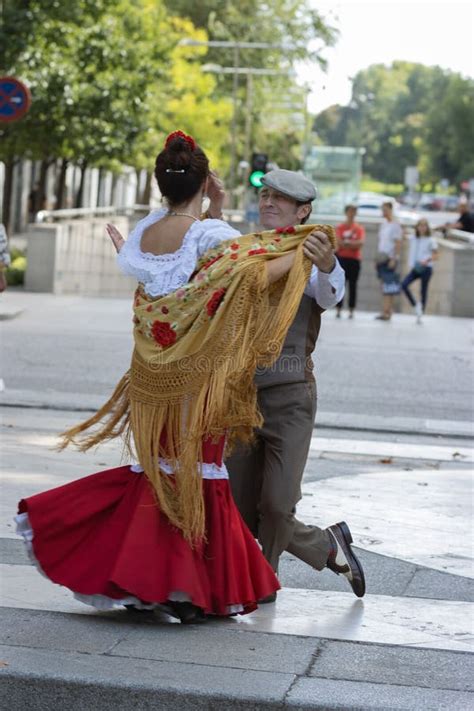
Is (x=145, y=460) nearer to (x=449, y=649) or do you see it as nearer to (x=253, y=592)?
(x=253, y=592)

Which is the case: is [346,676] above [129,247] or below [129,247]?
below

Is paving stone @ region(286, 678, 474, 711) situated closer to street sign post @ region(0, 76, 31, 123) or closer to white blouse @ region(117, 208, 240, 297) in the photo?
white blouse @ region(117, 208, 240, 297)

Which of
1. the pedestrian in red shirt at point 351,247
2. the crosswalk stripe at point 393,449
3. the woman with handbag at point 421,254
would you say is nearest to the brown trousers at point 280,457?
the crosswalk stripe at point 393,449

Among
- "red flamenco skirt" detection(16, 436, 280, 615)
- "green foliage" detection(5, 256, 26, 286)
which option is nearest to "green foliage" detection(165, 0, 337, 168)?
"green foliage" detection(5, 256, 26, 286)

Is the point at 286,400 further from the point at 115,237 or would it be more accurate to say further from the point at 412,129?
the point at 412,129

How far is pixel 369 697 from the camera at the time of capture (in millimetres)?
4758

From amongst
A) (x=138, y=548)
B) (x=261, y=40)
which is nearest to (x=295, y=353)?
(x=138, y=548)

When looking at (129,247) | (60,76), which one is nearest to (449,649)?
(129,247)

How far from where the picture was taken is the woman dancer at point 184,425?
5.50 m

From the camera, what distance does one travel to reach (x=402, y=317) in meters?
27.9

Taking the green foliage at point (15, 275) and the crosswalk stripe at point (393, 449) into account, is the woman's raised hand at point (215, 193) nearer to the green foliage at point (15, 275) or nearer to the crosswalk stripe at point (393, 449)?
the crosswalk stripe at point (393, 449)

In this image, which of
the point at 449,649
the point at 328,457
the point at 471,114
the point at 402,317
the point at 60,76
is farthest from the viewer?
the point at 471,114

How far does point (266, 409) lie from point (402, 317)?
72.1 feet

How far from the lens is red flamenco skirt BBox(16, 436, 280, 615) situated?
546cm
